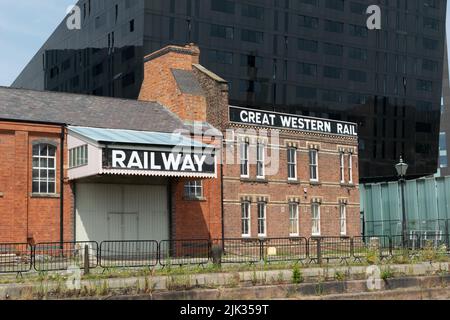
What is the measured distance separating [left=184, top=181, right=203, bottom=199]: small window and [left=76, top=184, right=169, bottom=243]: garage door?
143 centimetres

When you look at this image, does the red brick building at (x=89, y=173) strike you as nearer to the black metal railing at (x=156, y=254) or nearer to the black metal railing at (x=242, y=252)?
the black metal railing at (x=156, y=254)

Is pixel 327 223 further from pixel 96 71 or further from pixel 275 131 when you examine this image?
pixel 96 71

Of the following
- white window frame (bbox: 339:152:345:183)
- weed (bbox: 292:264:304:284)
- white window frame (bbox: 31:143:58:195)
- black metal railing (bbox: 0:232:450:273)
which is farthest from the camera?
white window frame (bbox: 339:152:345:183)

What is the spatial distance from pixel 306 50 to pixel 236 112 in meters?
44.2

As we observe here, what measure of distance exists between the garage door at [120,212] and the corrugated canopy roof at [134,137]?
2.56m

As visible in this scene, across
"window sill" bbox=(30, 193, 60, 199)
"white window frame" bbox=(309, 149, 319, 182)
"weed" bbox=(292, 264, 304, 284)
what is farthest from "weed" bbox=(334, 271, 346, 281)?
"white window frame" bbox=(309, 149, 319, 182)

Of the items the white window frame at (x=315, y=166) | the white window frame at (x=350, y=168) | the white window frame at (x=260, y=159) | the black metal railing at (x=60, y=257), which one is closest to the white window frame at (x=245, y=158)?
the white window frame at (x=260, y=159)

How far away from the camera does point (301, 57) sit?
79.9 m

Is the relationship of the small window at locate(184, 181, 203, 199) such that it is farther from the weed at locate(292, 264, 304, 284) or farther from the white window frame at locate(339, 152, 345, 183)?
the weed at locate(292, 264, 304, 284)

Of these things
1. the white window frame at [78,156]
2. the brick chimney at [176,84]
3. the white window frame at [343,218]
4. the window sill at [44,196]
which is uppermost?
the brick chimney at [176,84]

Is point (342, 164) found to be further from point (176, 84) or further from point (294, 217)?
point (176, 84)

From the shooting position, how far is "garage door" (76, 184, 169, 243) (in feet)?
104

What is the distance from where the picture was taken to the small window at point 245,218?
37969 mm
